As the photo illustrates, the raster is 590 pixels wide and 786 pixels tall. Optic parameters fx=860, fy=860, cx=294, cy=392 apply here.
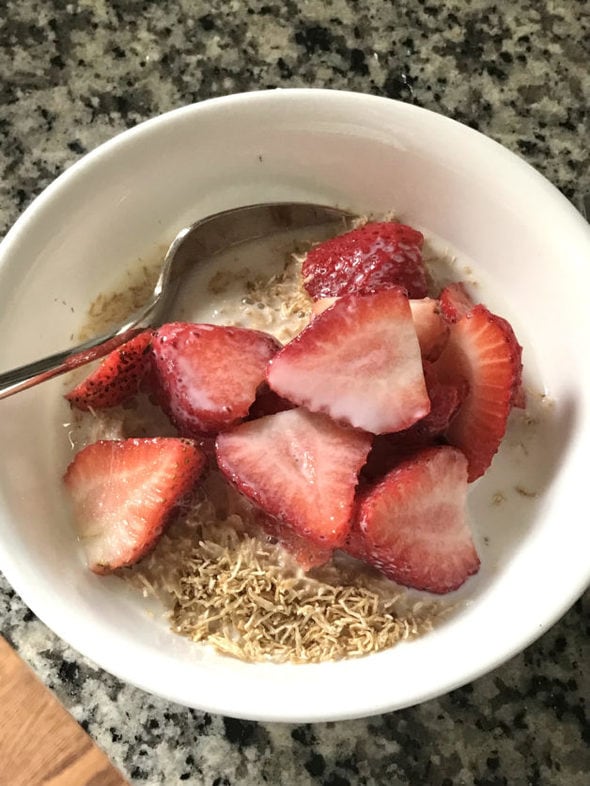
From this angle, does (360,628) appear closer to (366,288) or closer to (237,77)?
(366,288)

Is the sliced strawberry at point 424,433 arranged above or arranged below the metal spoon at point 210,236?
below

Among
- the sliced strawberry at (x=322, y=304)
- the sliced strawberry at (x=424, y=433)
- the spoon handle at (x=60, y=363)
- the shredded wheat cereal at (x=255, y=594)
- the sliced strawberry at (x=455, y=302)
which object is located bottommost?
the shredded wheat cereal at (x=255, y=594)

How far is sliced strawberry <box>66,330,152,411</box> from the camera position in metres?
0.79

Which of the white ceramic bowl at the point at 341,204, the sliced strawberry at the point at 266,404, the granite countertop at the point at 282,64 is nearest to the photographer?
the white ceramic bowl at the point at 341,204

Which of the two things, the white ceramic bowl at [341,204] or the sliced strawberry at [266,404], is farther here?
the sliced strawberry at [266,404]

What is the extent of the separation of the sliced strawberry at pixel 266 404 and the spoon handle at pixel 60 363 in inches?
5.7

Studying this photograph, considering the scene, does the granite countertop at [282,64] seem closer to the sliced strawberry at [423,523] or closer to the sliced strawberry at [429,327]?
the sliced strawberry at [429,327]

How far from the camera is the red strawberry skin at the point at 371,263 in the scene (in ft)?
2.64

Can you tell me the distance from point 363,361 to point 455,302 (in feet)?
0.44

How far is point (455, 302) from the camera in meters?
0.81

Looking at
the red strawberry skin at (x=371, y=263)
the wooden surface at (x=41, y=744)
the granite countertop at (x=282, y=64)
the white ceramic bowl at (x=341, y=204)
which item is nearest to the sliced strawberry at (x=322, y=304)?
the red strawberry skin at (x=371, y=263)

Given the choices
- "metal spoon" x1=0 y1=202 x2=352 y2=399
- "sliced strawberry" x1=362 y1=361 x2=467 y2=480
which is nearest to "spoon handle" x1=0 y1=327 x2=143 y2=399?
"metal spoon" x1=0 y1=202 x2=352 y2=399

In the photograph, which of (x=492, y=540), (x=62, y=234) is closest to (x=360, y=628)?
(x=492, y=540)

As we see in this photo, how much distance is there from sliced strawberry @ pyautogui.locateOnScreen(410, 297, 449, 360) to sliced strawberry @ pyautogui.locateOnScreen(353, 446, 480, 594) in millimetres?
93
